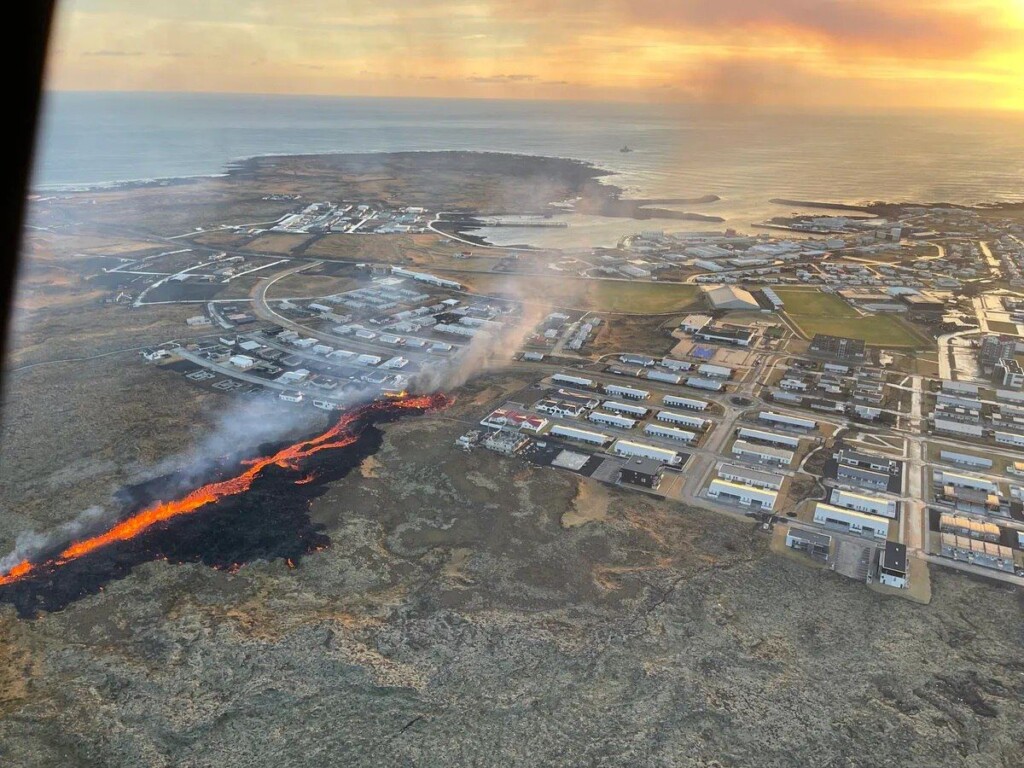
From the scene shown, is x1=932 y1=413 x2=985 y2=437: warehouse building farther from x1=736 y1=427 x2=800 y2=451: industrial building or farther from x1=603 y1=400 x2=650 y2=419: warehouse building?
x1=603 y1=400 x2=650 y2=419: warehouse building

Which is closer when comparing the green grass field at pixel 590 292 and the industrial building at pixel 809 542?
the industrial building at pixel 809 542

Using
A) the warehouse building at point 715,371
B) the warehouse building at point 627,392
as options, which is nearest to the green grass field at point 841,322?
the warehouse building at point 715,371

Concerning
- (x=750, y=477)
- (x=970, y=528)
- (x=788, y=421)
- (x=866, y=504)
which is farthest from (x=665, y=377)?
(x=970, y=528)

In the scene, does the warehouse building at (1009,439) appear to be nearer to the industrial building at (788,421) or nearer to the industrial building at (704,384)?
the industrial building at (788,421)

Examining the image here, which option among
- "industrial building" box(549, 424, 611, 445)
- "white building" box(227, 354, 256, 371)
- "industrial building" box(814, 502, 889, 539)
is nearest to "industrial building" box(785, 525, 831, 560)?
"industrial building" box(814, 502, 889, 539)

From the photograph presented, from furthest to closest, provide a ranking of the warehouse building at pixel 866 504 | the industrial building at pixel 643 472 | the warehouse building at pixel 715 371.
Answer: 1. the warehouse building at pixel 715 371
2. the industrial building at pixel 643 472
3. the warehouse building at pixel 866 504

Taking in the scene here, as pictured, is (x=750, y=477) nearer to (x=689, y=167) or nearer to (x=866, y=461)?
(x=866, y=461)
